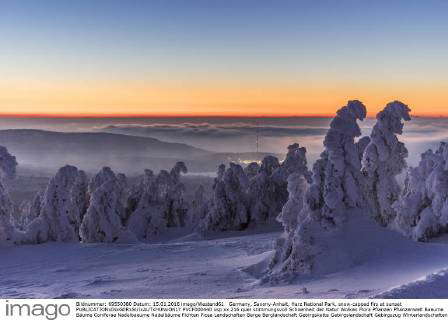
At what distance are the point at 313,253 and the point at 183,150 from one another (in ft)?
76.2

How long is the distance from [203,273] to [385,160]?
19.1 m

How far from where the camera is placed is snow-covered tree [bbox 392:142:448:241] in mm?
34094

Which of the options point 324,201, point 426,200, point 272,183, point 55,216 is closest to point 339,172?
point 324,201

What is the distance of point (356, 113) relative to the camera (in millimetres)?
20094

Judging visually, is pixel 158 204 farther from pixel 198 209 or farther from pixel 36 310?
pixel 36 310

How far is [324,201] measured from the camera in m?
19.1

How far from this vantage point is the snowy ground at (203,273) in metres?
14.8

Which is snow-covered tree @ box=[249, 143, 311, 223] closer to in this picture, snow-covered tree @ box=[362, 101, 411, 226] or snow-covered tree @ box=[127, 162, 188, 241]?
snow-covered tree @ box=[127, 162, 188, 241]

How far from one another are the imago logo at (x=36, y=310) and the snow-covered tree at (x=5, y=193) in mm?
19653

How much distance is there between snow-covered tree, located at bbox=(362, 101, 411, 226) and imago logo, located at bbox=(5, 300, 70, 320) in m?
23.9

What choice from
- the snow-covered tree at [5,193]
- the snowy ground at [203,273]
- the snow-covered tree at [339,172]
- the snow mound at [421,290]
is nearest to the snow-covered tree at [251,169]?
the snowy ground at [203,273]

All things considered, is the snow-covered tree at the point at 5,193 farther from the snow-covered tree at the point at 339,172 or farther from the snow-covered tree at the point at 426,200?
the snow-covered tree at the point at 426,200

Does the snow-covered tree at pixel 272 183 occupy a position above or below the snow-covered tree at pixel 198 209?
above

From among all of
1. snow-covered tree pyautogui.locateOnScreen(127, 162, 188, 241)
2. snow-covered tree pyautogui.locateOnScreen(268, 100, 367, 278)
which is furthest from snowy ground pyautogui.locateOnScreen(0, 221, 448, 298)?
snow-covered tree pyautogui.locateOnScreen(127, 162, 188, 241)
